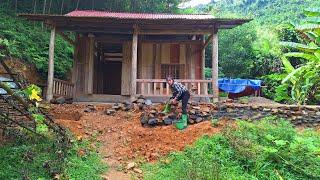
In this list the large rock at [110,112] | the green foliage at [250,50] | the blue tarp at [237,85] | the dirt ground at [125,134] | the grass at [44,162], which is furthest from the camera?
the green foliage at [250,50]

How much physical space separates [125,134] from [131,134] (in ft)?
0.58

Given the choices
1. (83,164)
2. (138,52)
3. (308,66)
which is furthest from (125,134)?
(308,66)

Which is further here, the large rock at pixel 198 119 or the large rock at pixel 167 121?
the large rock at pixel 198 119

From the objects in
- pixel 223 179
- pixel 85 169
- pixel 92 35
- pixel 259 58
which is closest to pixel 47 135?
pixel 85 169

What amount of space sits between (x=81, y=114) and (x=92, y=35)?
492cm

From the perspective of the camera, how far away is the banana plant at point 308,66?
13781 mm

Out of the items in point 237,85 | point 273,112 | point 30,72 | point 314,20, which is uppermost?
point 314,20

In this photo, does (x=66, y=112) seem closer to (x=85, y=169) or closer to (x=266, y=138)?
(x=85, y=169)

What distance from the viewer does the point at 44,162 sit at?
769 centimetres

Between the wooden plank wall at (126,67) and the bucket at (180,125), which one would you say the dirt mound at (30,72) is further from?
the bucket at (180,125)

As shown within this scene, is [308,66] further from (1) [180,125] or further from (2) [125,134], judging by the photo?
(2) [125,134]

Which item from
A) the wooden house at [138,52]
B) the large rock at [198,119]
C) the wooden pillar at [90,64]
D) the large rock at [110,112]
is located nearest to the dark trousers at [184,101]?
the large rock at [198,119]

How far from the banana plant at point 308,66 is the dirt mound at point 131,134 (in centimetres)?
528

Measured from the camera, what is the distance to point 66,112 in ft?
40.7
